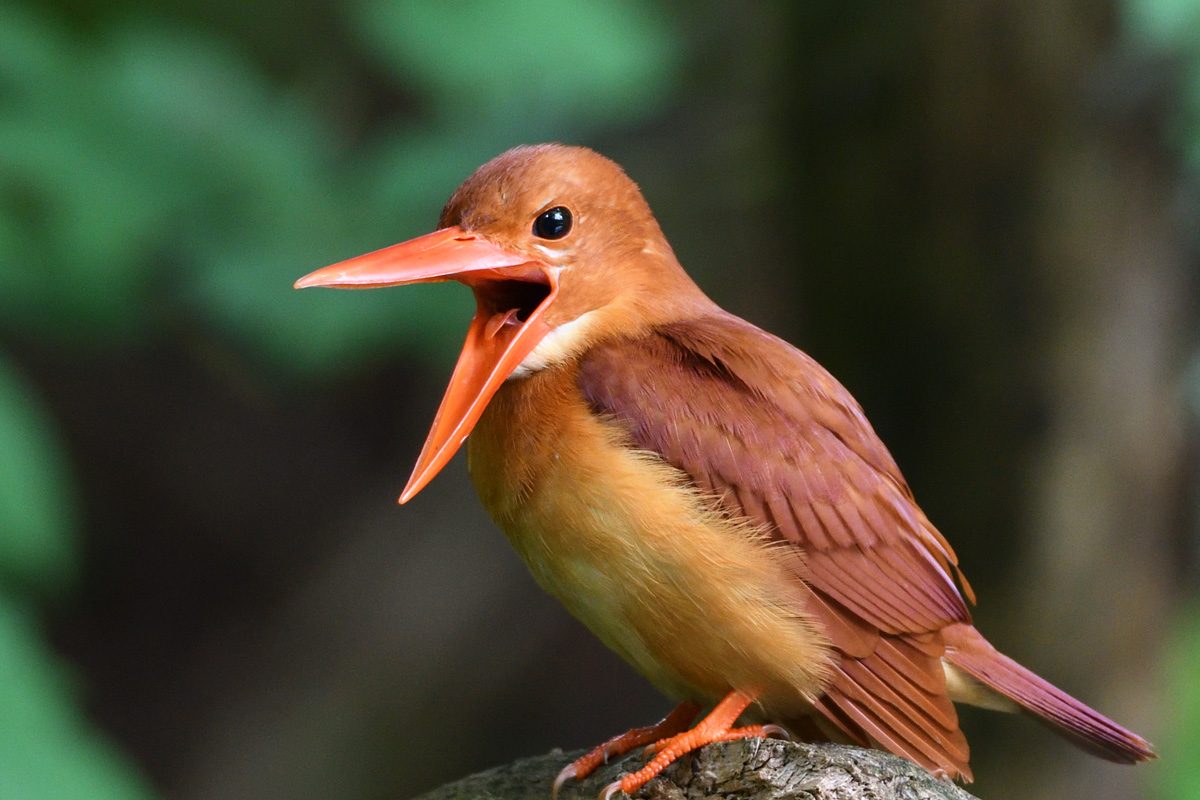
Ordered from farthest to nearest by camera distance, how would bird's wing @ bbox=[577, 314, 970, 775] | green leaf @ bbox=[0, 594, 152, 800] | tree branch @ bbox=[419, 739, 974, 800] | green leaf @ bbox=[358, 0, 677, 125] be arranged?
green leaf @ bbox=[358, 0, 677, 125]
green leaf @ bbox=[0, 594, 152, 800]
bird's wing @ bbox=[577, 314, 970, 775]
tree branch @ bbox=[419, 739, 974, 800]

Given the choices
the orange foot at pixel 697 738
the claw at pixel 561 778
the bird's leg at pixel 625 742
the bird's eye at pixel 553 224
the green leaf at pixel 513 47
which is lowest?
the claw at pixel 561 778

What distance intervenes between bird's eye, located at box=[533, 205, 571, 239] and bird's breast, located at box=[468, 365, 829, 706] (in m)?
0.30

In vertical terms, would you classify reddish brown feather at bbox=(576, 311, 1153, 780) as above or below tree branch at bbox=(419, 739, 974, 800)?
above

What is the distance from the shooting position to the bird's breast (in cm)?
188

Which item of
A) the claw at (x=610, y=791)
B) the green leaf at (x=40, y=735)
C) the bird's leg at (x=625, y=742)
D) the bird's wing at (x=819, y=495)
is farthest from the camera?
the green leaf at (x=40, y=735)

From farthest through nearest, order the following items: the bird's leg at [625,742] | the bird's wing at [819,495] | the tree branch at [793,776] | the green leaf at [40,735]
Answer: the green leaf at [40,735], the bird's leg at [625,742], the bird's wing at [819,495], the tree branch at [793,776]

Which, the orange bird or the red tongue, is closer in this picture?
the orange bird

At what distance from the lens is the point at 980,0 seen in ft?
11.1

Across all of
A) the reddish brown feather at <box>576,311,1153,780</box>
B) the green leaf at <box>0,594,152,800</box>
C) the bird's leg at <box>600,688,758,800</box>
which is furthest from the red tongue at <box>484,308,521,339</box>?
the green leaf at <box>0,594,152,800</box>

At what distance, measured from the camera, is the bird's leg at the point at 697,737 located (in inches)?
73.4

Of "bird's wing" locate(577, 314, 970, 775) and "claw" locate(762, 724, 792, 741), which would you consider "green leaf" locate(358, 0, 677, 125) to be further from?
"claw" locate(762, 724, 792, 741)

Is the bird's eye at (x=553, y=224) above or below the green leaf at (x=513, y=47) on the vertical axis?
below

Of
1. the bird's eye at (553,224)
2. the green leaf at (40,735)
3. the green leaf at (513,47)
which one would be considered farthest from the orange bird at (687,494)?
the green leaf at (40,735)

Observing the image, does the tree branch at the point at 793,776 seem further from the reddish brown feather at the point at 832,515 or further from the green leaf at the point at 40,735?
the green leaf at the point at 40,735
